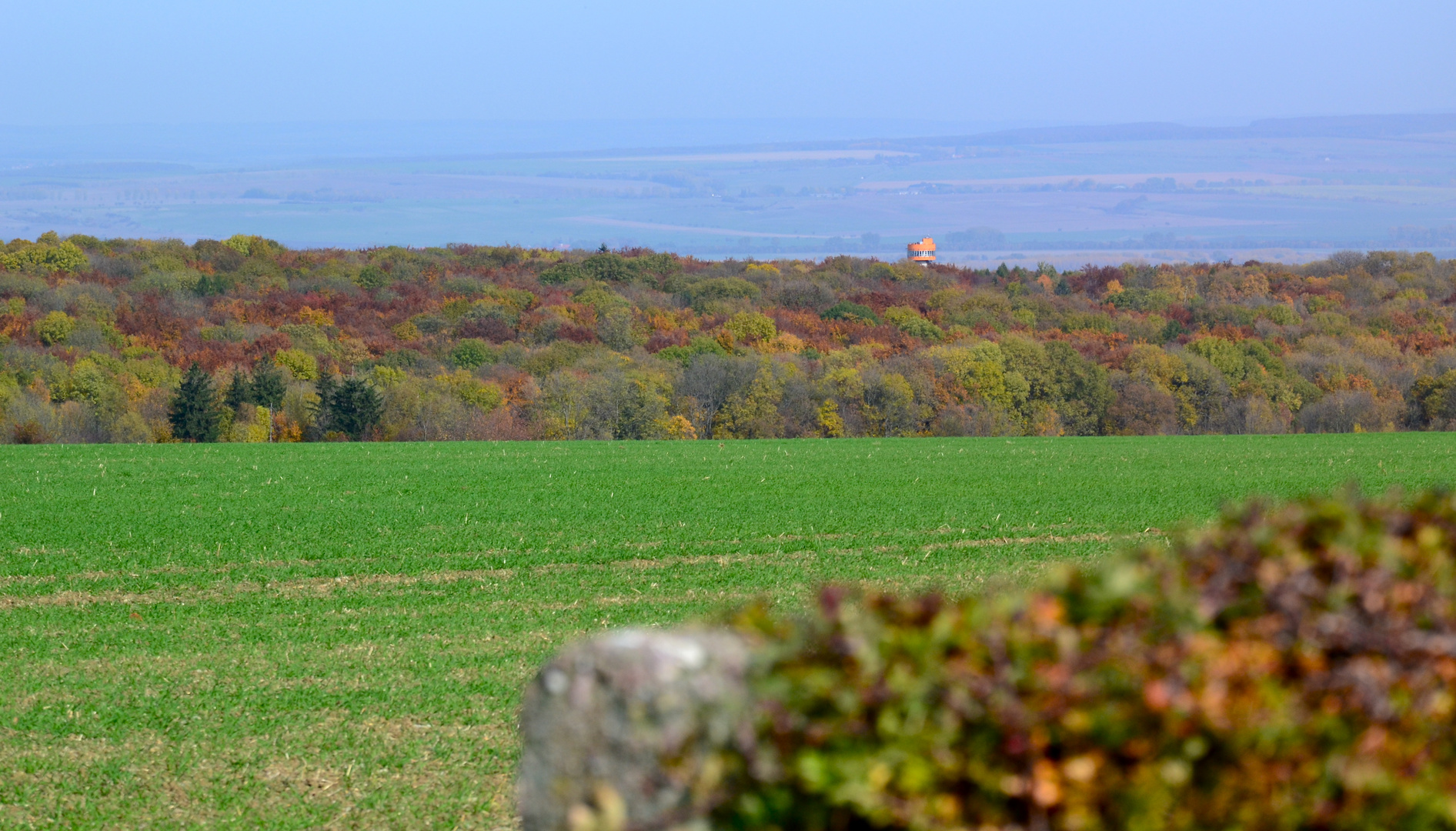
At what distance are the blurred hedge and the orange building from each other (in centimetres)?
10633

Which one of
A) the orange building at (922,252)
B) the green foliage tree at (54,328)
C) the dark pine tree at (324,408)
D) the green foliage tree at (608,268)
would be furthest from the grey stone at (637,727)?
the orange building at (922,252)

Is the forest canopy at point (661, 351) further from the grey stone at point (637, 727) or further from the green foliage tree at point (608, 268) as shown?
the grey stone at point (637, 727)

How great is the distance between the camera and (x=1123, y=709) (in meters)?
2.17

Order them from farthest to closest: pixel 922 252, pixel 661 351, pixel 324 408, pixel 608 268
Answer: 1. pixel 922 252
2. pixel 608 268
3. pixel 661 351
4. pixel 324 408

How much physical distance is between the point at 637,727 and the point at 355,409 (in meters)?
47.3

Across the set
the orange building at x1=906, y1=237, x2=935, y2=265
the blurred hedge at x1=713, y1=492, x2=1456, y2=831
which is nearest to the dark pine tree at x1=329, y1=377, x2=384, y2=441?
the blurred hedge at x1=713, y1=492, x2=1456, y2=831

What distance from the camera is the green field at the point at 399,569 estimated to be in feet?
21.8

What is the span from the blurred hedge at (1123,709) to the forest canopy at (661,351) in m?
47.4

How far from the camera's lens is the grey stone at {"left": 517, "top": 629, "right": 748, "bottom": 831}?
2.28m

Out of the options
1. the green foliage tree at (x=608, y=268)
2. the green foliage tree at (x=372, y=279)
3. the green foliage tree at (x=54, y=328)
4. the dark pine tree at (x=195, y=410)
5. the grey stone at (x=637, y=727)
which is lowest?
the dark pine tree at (x=195, y=410)

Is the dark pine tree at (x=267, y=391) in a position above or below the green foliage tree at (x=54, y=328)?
below

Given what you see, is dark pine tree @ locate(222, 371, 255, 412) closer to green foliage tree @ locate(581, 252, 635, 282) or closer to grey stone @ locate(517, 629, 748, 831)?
green foliage tree @ locate(581, 252, 635, 282)

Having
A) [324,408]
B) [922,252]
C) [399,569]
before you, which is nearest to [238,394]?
[324,408]

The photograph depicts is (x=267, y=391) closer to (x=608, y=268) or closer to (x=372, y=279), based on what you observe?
(x=372, y=279)
